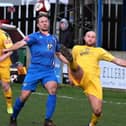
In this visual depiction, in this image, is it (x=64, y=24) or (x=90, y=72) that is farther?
(x=64, y=24)

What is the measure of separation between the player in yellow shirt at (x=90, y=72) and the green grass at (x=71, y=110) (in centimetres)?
120

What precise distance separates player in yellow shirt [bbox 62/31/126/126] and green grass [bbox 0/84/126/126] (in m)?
1.20

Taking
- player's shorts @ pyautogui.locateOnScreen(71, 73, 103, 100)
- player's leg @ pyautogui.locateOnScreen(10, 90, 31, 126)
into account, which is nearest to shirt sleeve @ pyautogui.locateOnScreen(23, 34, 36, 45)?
player's leg @ pyautogui.locateOnScreen(10, 90, 31, 126)

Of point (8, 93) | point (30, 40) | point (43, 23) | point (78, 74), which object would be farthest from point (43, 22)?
point (8, 93)

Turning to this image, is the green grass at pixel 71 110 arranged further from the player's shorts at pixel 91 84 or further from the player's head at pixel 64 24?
the player's head at pixel 64 24

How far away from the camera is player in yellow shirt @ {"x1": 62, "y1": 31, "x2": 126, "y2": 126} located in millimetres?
11156

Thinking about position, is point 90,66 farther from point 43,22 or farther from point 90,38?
point 43,22

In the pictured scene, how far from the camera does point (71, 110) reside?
1452cm

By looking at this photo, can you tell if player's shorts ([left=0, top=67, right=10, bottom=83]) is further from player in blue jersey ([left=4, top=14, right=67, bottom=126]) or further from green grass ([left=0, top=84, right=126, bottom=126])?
player in blue jersey ([left=4, top=14, right=67, bottom=126])

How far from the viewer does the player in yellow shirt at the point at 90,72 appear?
1116cm

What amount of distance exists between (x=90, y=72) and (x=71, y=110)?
3.39 m

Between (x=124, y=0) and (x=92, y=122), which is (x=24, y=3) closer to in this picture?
(x=124, y=0)

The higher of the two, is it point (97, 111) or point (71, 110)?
point (97, 111)

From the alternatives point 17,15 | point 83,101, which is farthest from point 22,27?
point 83,101
